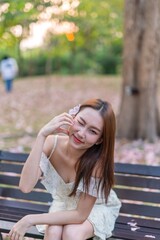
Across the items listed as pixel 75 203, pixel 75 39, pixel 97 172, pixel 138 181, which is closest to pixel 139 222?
pixel 138 181

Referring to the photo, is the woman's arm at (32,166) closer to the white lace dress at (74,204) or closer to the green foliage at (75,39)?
the white lace dress at (74,204)

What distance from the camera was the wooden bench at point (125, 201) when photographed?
2.92 m

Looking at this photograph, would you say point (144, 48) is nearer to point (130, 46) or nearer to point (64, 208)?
point (130, 46)

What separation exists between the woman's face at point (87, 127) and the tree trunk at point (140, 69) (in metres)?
5.36

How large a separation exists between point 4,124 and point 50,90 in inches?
222

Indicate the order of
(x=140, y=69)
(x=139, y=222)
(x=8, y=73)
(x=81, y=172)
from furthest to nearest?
(x=8, y=73), (x=140, y=69), (x=139, y=222), (x=81, y=172)

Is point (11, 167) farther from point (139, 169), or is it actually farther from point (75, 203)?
point (139, 169)

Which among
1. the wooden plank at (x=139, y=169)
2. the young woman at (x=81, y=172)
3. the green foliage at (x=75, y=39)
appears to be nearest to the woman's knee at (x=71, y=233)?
the young woman at (x=81, y=172)

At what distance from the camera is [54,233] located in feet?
8.41

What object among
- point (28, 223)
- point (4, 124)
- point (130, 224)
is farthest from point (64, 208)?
point (4, 124)

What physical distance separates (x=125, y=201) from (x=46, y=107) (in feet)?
32.7

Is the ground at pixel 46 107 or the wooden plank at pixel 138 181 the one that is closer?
the wooden plank at pixel 138 181

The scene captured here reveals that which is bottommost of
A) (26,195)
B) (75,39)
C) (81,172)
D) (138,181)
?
(26,195)

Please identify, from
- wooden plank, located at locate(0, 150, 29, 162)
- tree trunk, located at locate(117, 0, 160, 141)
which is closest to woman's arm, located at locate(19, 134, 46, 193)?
wooden plank, located at locate(0, 150, 29, 162)
